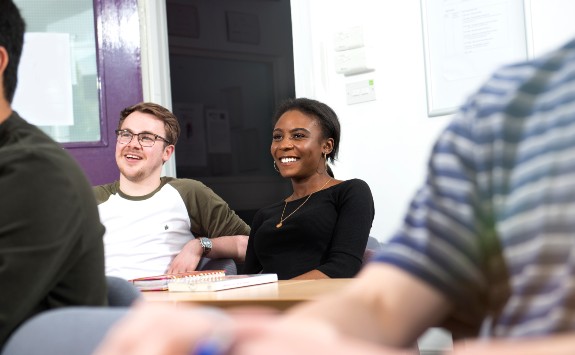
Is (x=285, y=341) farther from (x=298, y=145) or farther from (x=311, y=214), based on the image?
(x=298, y=145)

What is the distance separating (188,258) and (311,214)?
53cm

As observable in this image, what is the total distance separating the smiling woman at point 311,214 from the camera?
3287 mm

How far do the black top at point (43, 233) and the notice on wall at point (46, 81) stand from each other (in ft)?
9.07

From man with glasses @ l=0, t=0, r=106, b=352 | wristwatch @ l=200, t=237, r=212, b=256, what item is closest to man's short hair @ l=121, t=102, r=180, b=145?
wristwatch @ l=200, t=237, r=212, b=256

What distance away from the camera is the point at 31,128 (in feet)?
5.31

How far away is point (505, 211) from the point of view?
2.47 ft

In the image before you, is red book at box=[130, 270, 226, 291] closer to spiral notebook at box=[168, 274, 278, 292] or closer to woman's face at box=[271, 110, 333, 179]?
spiral notebook at box=[168, 274, 278, 292]

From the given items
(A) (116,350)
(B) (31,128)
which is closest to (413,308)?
(A) (116,350)

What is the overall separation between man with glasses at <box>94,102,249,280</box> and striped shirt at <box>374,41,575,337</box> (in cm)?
268

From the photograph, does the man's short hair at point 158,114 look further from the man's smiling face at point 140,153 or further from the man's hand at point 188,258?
the man's hand at point 188,258

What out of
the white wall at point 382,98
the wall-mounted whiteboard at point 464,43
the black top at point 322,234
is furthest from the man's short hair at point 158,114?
the wall-mounted whiteboard at point 464,43

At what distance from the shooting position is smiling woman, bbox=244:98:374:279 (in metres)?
3.29

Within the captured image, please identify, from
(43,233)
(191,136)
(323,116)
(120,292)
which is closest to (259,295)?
(120,292)

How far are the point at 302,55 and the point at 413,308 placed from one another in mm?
3793
